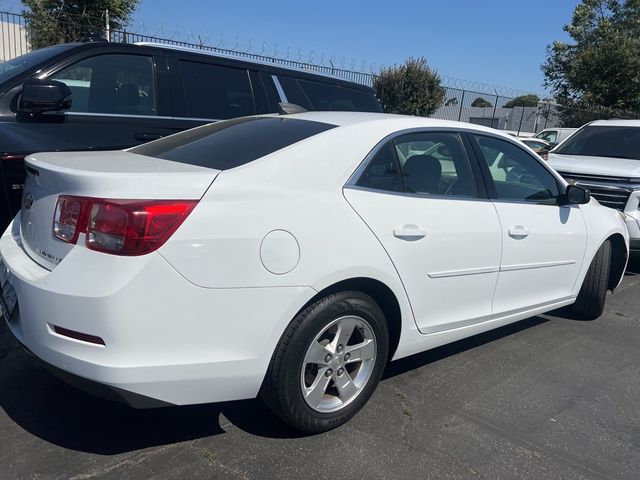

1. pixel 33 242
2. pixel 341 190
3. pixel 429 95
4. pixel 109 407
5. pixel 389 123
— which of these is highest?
pixel 429 95

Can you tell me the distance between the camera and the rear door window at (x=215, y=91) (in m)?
4.98

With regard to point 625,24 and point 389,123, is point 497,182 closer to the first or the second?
point 389,123

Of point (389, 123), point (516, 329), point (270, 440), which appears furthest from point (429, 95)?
point (270, 440)

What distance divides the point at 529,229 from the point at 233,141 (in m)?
2.05

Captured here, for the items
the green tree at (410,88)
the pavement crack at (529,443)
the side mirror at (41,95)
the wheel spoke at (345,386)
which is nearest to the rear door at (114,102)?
the side mirror at (41,95)

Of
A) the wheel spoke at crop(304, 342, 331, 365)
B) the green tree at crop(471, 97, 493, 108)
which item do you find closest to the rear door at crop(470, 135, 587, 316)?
the wheel spoke at crop(304, 342, 331, 365)

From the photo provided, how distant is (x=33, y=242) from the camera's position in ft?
8.66

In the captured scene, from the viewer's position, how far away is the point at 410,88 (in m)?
15.1

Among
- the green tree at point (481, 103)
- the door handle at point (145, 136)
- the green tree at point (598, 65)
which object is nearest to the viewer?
the door handle at point (145, 136)

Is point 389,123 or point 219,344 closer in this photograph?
point 219,344

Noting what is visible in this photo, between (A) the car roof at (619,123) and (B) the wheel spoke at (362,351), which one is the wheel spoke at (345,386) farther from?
(A) the car roof at (619,123)

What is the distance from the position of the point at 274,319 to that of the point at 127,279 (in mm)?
646

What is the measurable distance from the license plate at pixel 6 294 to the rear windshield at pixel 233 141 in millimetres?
943

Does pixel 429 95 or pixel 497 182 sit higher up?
pixel 429 95
